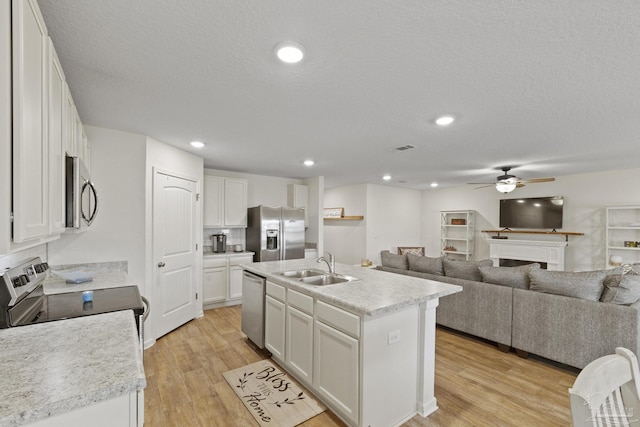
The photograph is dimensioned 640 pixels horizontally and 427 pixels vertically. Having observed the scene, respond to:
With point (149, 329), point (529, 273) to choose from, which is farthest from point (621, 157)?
point (149, 329)

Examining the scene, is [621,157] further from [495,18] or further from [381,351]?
[381,351]

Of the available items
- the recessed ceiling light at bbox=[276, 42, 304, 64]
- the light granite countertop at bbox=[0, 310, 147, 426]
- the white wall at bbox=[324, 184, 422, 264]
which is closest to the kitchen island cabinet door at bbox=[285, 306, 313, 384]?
the light granite countertop at bbox=[0, 310, 147, 426]

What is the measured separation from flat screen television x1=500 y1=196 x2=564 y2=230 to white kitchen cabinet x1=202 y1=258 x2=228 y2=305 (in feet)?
20.3

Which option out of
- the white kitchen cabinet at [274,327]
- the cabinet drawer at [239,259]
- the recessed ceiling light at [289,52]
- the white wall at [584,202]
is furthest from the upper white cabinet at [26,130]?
the white wall at [584,202]

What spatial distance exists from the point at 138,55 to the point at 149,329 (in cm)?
290

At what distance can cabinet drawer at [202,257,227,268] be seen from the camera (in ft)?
15.0

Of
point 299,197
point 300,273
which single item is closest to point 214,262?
point 300,273

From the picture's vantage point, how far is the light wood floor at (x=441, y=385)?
6.97ft

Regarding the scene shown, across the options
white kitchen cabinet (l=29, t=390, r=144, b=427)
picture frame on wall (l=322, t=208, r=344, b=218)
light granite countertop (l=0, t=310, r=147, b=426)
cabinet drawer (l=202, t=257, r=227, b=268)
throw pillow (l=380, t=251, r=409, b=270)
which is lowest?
cabinet drawer (l=202, t=257, r=227, b=268)

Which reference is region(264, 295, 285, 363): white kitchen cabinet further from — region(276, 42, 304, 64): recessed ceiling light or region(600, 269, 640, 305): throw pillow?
region(600, 269, 640, 305): throw pillow

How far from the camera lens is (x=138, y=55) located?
1.68 m

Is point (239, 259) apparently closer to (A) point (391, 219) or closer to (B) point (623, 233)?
(A) point (391, 219)

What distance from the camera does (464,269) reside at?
3.62 m

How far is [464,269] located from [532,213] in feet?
12.7
